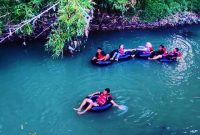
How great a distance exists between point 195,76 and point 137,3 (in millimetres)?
5551

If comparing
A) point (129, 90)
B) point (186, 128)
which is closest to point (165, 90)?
point (129, 90)

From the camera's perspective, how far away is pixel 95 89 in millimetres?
13805

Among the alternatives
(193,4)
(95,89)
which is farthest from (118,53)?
(193,4)

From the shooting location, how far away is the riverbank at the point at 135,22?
61.1ft

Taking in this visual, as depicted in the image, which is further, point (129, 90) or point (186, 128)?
point (129, 90)

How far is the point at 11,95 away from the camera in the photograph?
13.4 meters

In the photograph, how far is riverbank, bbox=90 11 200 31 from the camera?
18609 millimetres

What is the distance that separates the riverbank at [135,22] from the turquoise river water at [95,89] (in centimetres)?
93

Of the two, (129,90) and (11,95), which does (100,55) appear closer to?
(129,90)

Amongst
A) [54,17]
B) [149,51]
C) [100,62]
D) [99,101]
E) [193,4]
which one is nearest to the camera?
[99,101]

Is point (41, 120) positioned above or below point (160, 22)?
below

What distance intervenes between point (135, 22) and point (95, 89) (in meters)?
6.45

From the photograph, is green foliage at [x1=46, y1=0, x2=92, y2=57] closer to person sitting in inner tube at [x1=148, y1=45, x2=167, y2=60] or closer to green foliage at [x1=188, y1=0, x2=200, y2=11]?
person sitting in inner tube at [x1=148, y1=45, x2=167, y2=60]

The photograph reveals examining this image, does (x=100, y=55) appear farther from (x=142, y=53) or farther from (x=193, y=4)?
(x=193, y=4)
